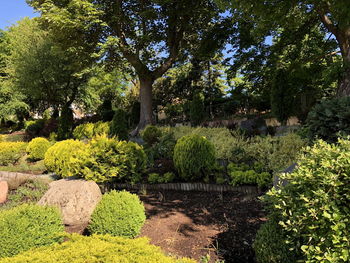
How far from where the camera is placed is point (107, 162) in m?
5.60

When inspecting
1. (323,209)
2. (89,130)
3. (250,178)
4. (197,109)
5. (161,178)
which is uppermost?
(197,109)

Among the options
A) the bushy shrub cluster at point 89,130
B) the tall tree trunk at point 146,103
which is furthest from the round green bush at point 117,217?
the bushy shrub cluster at point 89,130

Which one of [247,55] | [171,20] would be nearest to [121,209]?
[247,55]

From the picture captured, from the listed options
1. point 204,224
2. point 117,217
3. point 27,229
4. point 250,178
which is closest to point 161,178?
point 250,178

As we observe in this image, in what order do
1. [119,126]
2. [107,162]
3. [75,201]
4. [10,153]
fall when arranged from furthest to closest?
[119,126]
[10,153]
[107,162]
[75,201]

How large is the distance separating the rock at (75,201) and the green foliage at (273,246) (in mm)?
2603

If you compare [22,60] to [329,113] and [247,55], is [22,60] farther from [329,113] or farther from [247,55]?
[329,113]

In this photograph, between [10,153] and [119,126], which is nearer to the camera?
[10,153]

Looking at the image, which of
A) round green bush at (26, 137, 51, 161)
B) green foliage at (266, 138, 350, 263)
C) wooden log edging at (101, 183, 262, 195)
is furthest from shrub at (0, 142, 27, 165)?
green foliage at (266, 138, 350, 263)

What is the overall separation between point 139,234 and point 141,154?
8.12 feet

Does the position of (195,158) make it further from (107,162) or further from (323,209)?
(323,209)

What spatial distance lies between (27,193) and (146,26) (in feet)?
43.6

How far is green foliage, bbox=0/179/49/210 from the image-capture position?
5.32 m

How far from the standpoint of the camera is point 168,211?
455cm
